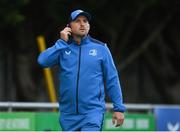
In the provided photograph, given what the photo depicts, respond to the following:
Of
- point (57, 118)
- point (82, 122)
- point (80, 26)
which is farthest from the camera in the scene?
point (57, 118)

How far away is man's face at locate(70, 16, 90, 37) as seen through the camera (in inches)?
326

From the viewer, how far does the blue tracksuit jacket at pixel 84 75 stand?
8234 millimetres

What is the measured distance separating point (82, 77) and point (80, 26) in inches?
21.2

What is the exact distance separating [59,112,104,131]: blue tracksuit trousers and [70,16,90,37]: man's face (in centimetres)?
85

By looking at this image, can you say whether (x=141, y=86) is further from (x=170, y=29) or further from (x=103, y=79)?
(x=103, y=79)

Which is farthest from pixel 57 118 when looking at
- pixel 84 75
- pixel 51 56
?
pixel 84 75

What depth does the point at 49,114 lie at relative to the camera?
538 inches

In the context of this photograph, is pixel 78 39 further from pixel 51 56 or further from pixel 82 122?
pixel 82 122

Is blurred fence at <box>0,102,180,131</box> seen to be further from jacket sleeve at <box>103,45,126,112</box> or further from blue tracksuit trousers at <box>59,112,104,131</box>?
jacket sleeve at <box>103,45,126,112</box>

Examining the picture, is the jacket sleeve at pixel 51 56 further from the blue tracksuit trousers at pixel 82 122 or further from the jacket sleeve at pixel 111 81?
the blue tracksuit trousers at pixel 82 122

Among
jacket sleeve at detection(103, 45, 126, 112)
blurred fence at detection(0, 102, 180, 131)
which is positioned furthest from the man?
blurred fence at detection(0, 102, 180, 131)

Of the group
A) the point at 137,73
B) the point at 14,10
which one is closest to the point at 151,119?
the point at 14,10

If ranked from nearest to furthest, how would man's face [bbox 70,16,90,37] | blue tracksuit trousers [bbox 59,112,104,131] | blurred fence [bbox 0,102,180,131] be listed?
blue tracksuit trousers [bbox 59,112,104,131] < man's face [bbox 70,16,90,37] < blurred fence [bbox 0,102,180,131]

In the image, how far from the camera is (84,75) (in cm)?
823
